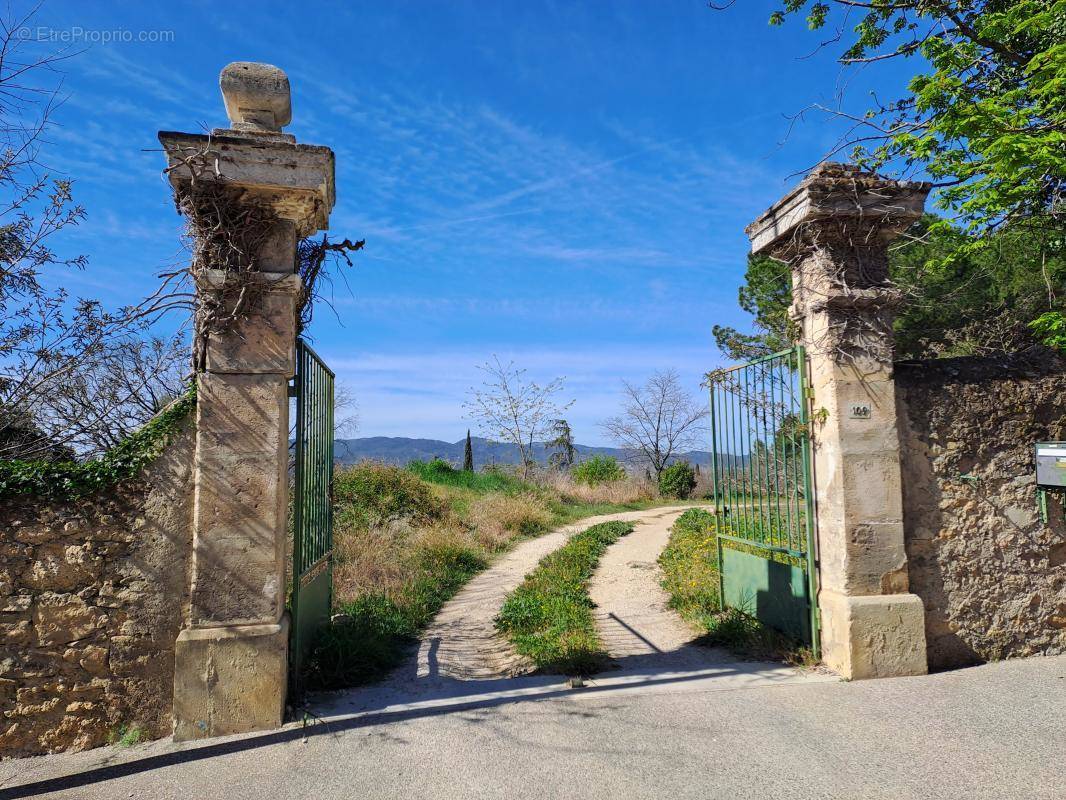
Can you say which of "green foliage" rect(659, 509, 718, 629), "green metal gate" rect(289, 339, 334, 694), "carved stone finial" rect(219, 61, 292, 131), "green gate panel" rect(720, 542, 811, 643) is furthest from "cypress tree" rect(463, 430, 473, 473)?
"carved stone finial" rect(219, 61, 292, 131)

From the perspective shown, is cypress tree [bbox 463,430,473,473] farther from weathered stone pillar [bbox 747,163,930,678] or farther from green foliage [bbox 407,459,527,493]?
weathered stone pillar [bbox 747,163,930,678]

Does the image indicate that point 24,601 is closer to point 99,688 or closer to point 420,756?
point 99,688

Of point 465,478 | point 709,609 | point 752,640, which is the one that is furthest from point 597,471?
point 752,640

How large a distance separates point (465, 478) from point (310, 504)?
13775 millimetres

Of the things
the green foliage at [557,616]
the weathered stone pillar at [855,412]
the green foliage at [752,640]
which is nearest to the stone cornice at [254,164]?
the weathered stone pillar at [855,412]

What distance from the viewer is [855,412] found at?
174 inches

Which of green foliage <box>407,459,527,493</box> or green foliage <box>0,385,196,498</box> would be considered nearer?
green foliage <box>0,385,196,498</box>

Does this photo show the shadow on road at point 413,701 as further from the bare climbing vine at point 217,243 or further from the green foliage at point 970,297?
the green foliage at point 970,297

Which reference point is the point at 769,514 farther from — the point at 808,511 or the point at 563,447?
the point at 563,447

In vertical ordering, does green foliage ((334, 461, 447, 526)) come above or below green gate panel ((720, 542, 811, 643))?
above

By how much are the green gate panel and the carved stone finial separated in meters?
5.12

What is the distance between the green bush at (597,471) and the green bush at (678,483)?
146 centimetres

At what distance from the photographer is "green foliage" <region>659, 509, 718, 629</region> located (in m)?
6.37

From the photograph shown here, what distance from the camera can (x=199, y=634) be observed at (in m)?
3.63
